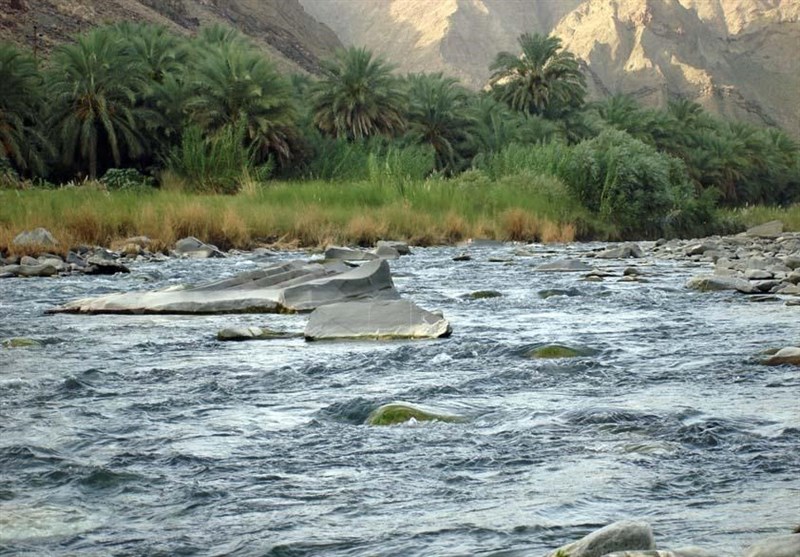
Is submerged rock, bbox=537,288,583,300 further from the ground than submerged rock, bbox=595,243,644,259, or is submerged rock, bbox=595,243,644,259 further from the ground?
submerged rock, bbox=537,288,583,300

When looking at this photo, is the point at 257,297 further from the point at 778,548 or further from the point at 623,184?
the point at 623,184

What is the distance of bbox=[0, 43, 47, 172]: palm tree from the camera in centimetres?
3219

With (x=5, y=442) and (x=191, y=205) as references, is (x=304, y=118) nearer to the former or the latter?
(x=191, y=205)

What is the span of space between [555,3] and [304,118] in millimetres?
155260

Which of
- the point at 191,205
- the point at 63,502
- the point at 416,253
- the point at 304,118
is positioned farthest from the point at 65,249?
the point at 304,118

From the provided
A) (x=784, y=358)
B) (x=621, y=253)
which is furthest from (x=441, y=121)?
(x=784, y=358)

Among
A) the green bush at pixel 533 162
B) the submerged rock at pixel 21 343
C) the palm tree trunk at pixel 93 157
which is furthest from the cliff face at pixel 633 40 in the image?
the submerged rock at pixel 21 343

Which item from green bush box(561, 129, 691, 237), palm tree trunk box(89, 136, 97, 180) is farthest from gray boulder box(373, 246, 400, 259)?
palm tree trunk box(89, 136, 97, 180)

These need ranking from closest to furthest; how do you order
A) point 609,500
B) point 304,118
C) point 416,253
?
point 609,500 < point 416,253 < point 304,118

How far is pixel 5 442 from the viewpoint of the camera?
4430 mm

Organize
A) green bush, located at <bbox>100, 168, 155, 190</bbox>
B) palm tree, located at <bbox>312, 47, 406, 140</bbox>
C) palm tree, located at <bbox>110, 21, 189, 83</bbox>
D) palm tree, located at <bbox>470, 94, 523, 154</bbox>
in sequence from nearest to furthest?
green bush, located at <bbox>100, 168, 155, 190</bbox> → palm tree, located at <bbox>110, 21, 189, 83</bbox> → palm tree, located at <bbox>312, 47, 406, 140</bbox> → palm tree, located at <bbox>470, 94, 523, 154</bbox>

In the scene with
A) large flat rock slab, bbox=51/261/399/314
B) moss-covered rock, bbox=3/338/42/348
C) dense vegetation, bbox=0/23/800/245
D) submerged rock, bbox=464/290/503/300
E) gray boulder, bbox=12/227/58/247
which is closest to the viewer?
moss-covered rock, bbox=3/338/42/348

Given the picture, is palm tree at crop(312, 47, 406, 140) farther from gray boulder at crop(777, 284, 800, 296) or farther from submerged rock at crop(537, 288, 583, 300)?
gray boulder at crop(777, 284, 800, 296)

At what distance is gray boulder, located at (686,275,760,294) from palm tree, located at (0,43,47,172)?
24.6 metres
